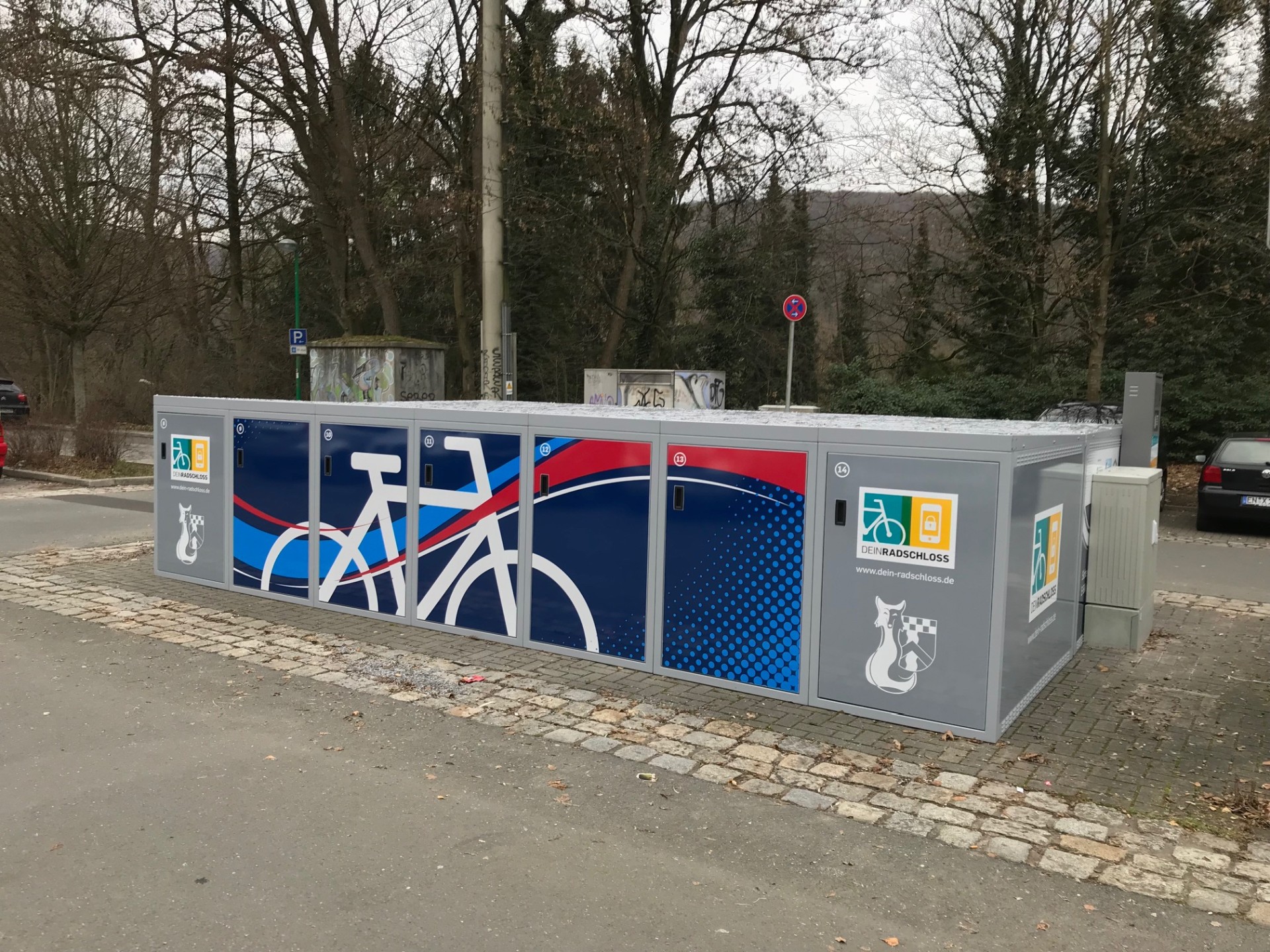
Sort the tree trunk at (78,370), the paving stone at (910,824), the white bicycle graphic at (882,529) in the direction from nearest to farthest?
the paving stone at (910,824), the white bicycle graphic at (882,529), the tree trunk at (78,370)

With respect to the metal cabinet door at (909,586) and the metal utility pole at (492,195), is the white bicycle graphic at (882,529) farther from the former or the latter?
the metal utility pole at (492,195)

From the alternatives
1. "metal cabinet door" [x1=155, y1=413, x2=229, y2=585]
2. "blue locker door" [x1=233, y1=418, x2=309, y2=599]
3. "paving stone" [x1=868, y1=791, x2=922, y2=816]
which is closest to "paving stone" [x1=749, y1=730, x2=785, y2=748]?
"paving stone" [x1=868, y1=791, x2=922, y2=816]

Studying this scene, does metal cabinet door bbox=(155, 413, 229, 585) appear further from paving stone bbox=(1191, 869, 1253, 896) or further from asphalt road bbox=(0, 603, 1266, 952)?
paving stone bbox=(1191, 869, 1253, 896)

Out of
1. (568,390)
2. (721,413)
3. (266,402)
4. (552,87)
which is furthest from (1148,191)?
(266,402)

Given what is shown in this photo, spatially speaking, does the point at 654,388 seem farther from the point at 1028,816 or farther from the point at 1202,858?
the point at 1202,858

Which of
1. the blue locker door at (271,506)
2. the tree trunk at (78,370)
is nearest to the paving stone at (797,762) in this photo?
the blue locker door at (271,506)

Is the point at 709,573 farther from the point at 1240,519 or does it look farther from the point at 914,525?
the point at 1240,519

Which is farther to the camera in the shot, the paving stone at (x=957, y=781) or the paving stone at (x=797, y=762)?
the paving stone at (x=797, y=762)

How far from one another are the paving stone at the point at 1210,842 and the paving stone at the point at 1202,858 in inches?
1.4

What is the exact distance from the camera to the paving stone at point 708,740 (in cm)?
553

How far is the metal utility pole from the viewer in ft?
47.2

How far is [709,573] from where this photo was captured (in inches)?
254

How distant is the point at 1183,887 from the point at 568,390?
2753cm

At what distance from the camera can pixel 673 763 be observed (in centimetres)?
529
